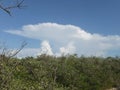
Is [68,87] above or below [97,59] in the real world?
below

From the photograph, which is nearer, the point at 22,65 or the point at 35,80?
the point at 35,80

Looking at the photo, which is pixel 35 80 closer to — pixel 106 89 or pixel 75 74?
pixel 75 74

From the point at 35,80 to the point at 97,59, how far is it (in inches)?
277

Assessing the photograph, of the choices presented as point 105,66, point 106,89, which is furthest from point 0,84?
point 105,66

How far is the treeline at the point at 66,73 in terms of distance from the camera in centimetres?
2064

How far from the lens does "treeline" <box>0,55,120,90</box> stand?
813 inches

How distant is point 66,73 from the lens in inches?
886

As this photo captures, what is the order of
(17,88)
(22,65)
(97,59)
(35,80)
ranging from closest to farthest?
(17,88) → (35,80) → (22,65) → (97,59)

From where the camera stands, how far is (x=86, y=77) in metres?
23.1

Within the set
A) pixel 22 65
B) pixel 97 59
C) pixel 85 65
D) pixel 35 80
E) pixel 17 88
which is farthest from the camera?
pixel 97 59

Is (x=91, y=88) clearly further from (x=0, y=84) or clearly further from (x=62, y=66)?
Answer: (x=0, y=84)

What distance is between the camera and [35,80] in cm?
2092

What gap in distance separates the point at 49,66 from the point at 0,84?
11.4 meters

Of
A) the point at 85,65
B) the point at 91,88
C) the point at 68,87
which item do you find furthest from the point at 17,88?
the point at 85,65
